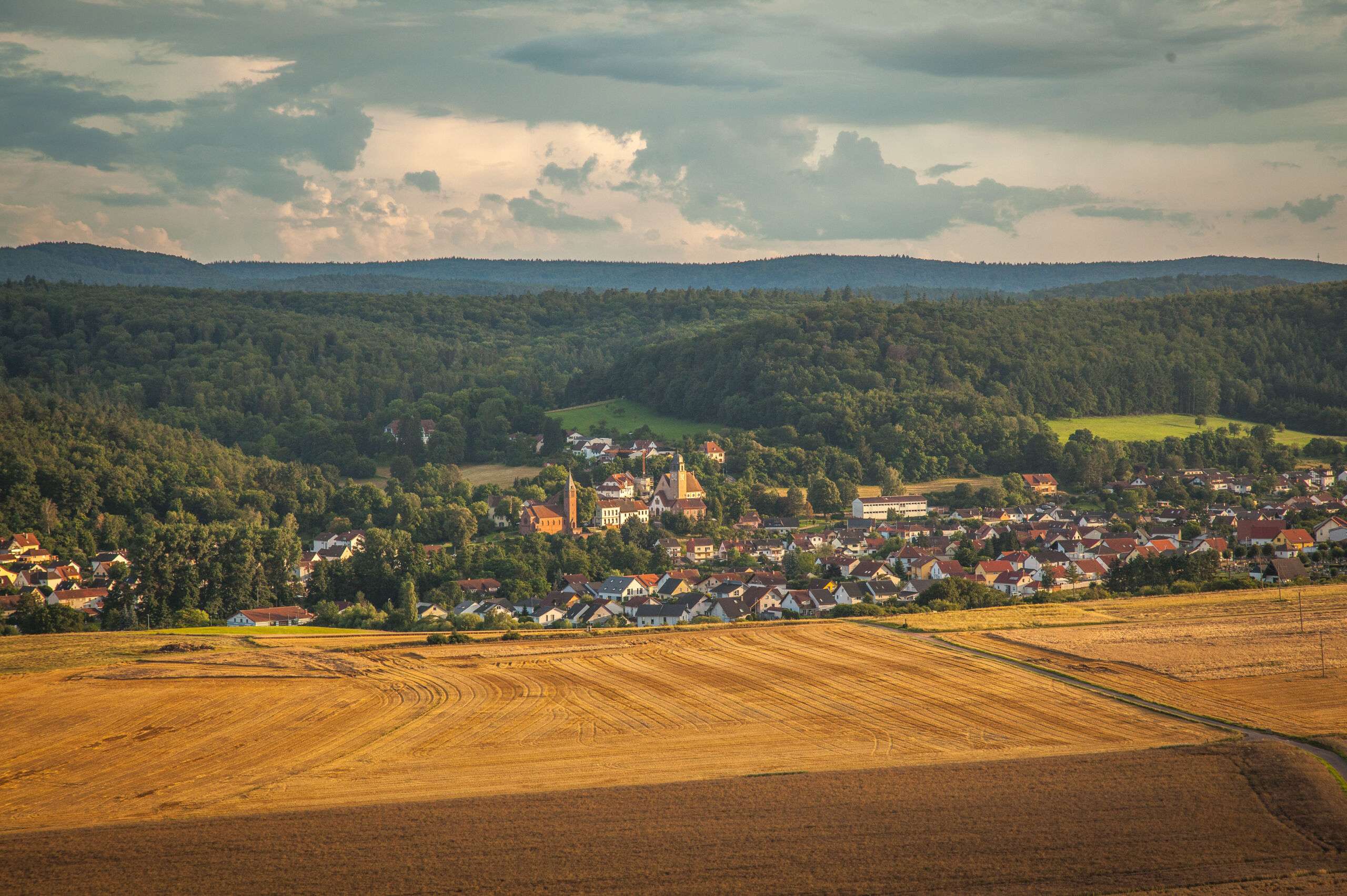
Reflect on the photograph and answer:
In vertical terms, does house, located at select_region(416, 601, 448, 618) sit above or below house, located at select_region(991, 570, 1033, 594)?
below

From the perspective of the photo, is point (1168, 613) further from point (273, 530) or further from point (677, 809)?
point (273, 530)

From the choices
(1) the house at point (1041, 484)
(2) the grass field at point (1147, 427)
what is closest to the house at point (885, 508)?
(1) the house at point (1041, 484)

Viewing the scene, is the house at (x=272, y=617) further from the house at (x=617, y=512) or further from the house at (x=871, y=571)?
the house at (x=617, y=512)

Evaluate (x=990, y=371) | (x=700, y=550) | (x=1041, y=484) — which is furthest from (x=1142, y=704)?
(x=990, y=371)

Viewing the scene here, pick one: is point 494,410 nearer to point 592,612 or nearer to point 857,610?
point 592,612

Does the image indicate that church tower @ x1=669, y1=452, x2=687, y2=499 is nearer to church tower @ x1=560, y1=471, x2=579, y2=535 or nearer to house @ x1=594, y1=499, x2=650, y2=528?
house @ x1=594, y1=499, x2=650, y2=528

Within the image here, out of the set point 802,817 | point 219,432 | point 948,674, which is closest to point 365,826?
point 802,817

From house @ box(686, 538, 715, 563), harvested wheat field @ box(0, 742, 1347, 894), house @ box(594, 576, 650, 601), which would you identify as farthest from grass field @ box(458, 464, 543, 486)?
harvested wheat field @ box(0, 742, 1347, 894)
